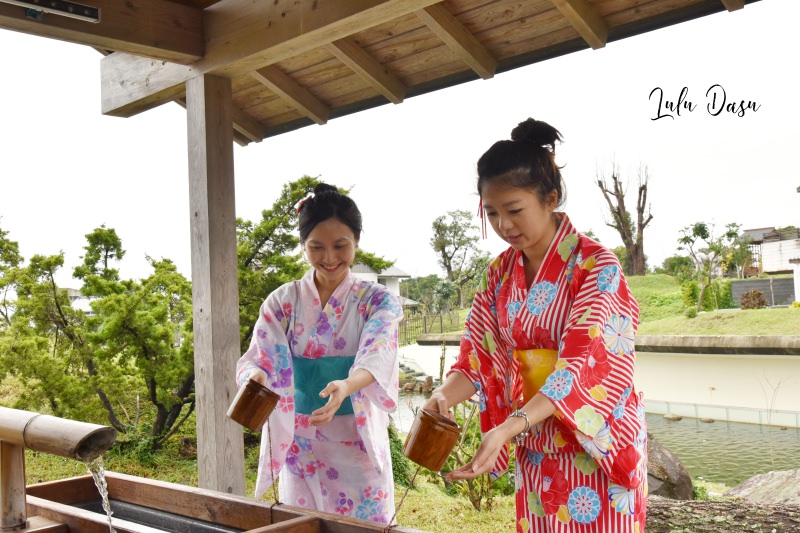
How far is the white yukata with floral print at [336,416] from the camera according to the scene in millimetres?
2246

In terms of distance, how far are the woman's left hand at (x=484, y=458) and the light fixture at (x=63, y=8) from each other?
224cm

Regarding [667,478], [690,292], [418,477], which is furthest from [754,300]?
[418,477]

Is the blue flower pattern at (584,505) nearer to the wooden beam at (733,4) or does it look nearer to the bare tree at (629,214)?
the wooden beam at (733,4)

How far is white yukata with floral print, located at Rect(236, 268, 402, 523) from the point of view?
2246 mm

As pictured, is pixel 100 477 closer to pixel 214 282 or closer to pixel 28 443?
pixel 28 443

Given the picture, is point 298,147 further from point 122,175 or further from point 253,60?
point 253,60

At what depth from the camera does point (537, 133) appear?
1.70 m

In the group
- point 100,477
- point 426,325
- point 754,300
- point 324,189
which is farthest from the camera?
point 754,300

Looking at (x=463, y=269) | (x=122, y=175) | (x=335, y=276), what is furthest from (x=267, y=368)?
(x=122, y=175)

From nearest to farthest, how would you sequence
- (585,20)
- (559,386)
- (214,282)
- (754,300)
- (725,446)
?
(559,386) < (585,20) < (214,282) < (725,446) < (754,300)

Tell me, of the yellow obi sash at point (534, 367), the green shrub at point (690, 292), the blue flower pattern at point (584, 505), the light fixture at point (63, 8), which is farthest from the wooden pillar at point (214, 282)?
the green shrub at point (690, 292)

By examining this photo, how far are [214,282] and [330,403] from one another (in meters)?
1.41

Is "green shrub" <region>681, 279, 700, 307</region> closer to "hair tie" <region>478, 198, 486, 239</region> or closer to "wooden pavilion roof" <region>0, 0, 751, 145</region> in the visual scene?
"wooden pavilion roof" <region>0, 0, 751, 145</region>

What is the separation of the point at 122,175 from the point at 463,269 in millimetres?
5548
